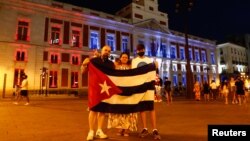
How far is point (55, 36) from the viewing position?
34.1 metres

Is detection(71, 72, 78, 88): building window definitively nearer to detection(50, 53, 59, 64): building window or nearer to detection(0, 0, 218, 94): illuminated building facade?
detection(0, 0, 218, 94): illuminated building facade

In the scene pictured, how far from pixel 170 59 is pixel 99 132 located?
46.2 metres

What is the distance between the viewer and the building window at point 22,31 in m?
30.7

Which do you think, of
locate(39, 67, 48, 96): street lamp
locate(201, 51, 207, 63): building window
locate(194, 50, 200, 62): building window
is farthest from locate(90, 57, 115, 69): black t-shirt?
locate(201, 51, 207, 63): building window

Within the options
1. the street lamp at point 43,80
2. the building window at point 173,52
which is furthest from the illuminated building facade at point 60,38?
the building window at point 173,52

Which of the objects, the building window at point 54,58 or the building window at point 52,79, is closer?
the building window at point 52,79

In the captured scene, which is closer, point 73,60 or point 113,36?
point 73,60

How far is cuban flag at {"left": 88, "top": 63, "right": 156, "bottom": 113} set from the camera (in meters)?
4.75

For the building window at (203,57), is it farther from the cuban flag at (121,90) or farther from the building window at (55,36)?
the cuban flag at (121,90)

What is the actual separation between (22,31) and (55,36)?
469cm

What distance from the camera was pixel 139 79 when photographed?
16.2 ft

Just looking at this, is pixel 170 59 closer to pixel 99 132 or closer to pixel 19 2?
pixel 19 2

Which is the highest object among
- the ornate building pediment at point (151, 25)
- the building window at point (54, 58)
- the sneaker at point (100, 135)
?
the ornate building pediment at point (151, 25)

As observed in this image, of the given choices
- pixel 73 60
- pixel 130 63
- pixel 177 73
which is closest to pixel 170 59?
pixel 177 73
